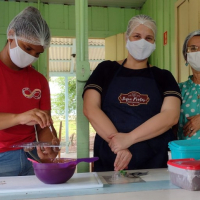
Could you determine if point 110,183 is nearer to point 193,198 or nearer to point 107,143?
point 193,198

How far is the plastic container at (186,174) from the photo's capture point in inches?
37.4

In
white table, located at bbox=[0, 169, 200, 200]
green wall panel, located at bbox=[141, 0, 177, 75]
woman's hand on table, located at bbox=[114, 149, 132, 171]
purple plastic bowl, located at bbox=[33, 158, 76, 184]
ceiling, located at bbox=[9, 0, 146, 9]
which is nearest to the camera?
white table, located at bbox=[0, 169, 200, 200]

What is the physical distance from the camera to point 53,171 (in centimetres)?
100

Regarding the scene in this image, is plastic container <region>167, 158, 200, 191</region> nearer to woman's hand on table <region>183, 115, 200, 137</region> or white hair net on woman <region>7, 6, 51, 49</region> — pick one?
woman's hand on table <region>183, 115, 200, 137</region>

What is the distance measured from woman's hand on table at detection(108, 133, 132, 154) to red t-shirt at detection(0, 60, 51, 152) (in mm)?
439

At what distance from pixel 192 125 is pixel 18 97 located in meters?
1.06

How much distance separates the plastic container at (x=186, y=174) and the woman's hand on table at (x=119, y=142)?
15.0 inches

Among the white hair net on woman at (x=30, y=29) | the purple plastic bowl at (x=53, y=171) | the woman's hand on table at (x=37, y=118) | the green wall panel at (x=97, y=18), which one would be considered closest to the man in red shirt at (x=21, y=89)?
the white hair net on woman at (x=30, y=29)

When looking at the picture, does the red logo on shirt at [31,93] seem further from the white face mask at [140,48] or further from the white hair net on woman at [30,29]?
the white face mask at [140,48]

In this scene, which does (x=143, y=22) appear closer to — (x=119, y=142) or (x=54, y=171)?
(x=119, y=142)

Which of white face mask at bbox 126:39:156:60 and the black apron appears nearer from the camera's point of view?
the black apron

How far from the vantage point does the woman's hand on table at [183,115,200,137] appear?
5.64 ft

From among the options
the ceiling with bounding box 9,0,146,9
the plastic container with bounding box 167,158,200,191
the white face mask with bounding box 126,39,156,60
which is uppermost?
the ceiling with bounding box 9,0,146,9

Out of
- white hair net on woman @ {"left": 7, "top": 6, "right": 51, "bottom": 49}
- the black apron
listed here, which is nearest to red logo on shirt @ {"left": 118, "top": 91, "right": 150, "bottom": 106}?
the black apron
